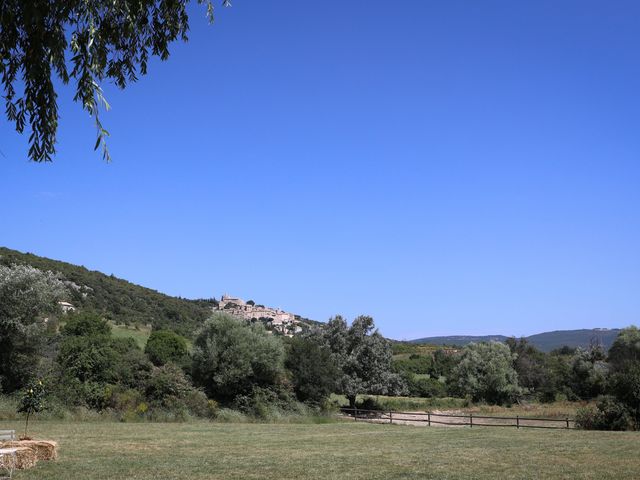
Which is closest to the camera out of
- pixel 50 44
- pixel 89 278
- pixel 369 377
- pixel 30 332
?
pixel 50 44

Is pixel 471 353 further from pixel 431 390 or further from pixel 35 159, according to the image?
pixel 35 159

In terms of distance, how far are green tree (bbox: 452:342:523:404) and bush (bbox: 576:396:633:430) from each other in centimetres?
3112

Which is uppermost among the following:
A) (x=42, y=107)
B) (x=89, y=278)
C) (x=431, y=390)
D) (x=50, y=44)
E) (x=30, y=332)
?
(x=89, y=278)

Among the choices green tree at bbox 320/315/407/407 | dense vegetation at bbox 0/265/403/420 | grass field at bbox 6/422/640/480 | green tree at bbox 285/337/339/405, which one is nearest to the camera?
grass field at bbox 6/422/640/480

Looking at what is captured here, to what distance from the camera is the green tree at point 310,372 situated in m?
42.2

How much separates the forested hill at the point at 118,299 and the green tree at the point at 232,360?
22.7 metres

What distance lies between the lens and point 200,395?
35.9m

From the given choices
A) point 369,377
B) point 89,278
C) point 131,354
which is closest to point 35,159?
point 131,354

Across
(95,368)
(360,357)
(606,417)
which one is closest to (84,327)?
(95,368)

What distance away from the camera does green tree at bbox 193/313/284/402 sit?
1542 inches

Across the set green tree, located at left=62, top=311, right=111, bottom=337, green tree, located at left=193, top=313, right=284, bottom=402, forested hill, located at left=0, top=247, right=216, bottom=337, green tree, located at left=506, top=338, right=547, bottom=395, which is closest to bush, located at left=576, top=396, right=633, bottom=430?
green tree, located at left=193, top=313, right=284, bottom=402

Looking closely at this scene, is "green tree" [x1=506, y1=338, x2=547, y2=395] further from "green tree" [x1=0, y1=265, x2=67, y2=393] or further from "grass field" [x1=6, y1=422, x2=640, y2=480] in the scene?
"green tree" [x1=0, y1=265, x2=67, y2=393]

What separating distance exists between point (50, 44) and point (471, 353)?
6597 cm

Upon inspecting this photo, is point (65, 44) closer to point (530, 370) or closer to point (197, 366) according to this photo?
point (197, 366)
